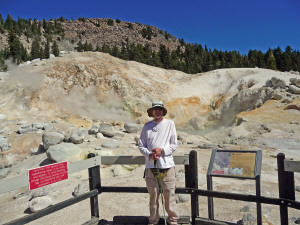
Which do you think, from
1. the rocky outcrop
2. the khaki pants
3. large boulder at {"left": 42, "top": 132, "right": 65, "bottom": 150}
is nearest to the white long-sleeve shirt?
the khaki pants

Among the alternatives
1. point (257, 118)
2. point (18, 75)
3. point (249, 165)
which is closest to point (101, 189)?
point (249, 165)

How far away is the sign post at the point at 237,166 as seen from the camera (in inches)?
149

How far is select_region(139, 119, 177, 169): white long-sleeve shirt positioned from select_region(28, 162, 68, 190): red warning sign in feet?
3.85

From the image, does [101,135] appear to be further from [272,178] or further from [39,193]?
[272,178]

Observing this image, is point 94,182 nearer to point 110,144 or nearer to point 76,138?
point 110,144

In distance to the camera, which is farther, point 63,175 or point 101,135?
point 101,135

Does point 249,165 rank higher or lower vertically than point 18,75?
lower

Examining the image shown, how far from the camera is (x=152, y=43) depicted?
13100 cm

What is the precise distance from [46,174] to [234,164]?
2.84 m

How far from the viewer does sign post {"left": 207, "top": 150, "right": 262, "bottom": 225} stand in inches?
149

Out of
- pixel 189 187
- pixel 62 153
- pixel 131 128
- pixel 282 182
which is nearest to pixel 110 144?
pixel 62 153

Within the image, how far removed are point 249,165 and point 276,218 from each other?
6.96ft

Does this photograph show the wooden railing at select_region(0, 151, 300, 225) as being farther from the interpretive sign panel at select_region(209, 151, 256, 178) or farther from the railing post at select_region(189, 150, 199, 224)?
the interpretive sign panel at select_region(209, 151, 256, 178)

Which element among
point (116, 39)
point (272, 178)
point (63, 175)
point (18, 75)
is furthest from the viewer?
point (116, 39)
